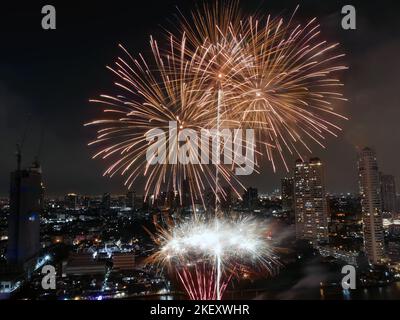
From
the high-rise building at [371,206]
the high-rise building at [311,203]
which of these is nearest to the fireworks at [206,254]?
the high-rise building at [371,206]

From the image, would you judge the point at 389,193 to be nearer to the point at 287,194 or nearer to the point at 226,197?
the point at 287,194

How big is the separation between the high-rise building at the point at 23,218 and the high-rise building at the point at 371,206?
12693 millimetres

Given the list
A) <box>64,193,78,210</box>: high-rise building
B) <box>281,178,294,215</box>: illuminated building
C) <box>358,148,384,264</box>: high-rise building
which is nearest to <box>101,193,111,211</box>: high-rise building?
<box>64,193,78,210</box>: high-rise building

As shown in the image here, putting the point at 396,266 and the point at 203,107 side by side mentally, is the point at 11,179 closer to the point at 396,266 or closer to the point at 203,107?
the point at 203,107

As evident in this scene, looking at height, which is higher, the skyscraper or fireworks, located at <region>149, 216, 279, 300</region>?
the skyscraper

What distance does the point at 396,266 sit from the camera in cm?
1252

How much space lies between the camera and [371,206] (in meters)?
A: 15.0

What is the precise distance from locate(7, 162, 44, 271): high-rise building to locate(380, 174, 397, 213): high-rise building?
19.3 m

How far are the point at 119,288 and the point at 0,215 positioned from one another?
630 inches

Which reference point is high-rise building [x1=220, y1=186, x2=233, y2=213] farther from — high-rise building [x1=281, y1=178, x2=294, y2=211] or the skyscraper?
high-rise building [x1=281, y1=178, x2=294, y2=211]

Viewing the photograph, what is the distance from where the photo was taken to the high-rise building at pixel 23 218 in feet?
37.2

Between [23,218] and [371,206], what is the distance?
13.8 metres

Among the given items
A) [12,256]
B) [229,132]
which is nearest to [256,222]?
[12,256]

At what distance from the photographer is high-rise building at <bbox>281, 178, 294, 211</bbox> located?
2153cm
